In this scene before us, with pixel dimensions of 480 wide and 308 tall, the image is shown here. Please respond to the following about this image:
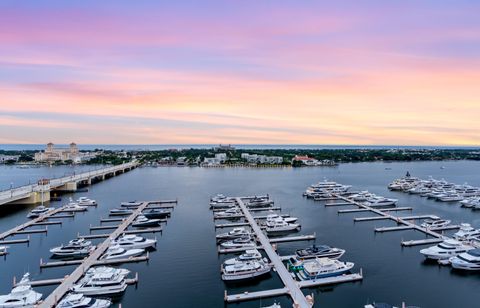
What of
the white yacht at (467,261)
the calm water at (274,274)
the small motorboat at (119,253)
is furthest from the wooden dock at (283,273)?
the white yacht at (467,261)

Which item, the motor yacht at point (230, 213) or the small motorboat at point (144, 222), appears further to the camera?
the motor yacht at point (230, 213)

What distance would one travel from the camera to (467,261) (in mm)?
22297

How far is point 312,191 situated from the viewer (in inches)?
2093

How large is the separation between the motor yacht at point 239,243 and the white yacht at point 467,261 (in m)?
13.0

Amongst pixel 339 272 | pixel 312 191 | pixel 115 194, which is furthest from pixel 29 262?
pixel 312 191

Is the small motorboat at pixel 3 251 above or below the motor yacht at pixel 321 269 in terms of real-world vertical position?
below

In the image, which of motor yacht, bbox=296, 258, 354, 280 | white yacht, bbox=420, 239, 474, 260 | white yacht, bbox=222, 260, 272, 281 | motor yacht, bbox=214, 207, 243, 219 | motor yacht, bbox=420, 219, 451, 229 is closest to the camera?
motor yacht, bbox=296, 258, 354, 280

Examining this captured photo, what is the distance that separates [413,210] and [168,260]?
29962mm

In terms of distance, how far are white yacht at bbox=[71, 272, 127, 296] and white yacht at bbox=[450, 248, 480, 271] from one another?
20.1 meters

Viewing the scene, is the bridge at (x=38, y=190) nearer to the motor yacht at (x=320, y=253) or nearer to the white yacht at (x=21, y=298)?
the white yacht at (x=21, y=298)

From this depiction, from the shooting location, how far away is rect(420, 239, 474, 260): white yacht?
24.0 metres

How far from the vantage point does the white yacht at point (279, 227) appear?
31.8 m

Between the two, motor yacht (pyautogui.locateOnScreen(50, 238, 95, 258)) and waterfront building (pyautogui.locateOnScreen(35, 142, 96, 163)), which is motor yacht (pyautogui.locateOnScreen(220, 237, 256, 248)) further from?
waterfront building (pyautogui.locateOnScreen(35, 142, 96, 163))

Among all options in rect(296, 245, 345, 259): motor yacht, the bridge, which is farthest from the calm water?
the bridge
